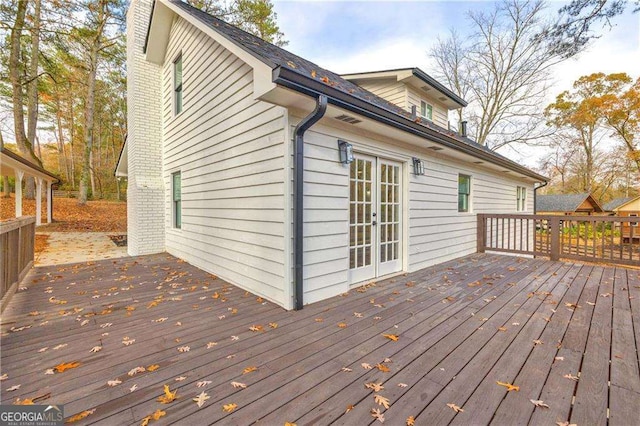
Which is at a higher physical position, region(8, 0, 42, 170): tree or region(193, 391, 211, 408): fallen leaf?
region(8, 0, 42, 170): tree

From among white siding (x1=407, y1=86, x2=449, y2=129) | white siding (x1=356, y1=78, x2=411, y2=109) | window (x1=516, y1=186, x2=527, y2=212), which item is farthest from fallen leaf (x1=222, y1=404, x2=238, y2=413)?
window (x1=516, y1=186, x2=527, y2=212)

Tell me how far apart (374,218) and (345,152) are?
124 cm

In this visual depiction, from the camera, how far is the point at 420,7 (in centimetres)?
705

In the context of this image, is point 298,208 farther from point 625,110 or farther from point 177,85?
point 625,110

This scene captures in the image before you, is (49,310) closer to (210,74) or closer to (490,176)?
(210,74)

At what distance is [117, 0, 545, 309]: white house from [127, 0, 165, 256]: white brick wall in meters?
0.03

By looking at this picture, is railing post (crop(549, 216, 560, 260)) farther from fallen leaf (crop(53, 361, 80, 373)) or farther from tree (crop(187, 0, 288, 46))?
tree (crop(187, 0, 288, 46))

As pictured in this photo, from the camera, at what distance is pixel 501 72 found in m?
15.8

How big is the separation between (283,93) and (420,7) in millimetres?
6426

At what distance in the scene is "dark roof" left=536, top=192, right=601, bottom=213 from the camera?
70.7 feet

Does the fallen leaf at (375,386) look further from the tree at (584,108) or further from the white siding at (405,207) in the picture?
the tree at (584,108)

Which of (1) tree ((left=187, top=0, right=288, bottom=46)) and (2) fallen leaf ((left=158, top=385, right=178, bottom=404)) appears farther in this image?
(1) tree ((left=187, top=0, right=288, bottom=46))

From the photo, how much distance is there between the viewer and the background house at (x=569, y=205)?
21.5 m

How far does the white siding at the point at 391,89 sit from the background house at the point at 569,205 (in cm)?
2071
